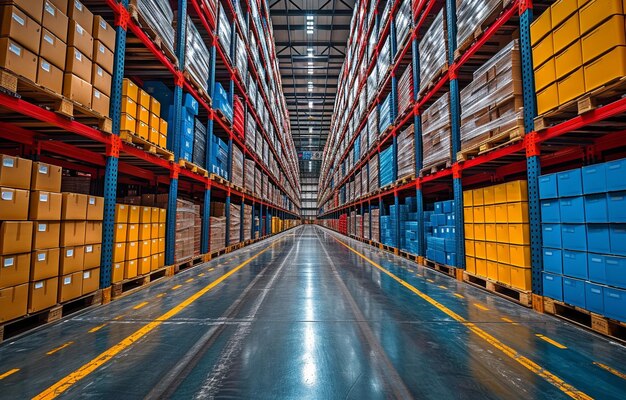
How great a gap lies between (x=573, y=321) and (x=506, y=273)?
3.00 feet

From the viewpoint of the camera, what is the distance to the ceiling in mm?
17281

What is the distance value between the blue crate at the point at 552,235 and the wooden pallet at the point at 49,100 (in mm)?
5377

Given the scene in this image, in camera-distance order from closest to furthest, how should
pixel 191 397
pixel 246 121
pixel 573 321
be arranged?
pixel 191 397
pixel 573 321
pixel 246 121

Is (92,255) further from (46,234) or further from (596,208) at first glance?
(596,208)

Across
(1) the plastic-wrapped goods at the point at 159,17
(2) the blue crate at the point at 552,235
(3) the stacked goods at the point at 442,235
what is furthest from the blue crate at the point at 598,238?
(1) the plastic-wrapped goods at the point at 159,17

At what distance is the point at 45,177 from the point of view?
2.68 m

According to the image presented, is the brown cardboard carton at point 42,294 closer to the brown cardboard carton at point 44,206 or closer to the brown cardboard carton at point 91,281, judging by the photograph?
the brown cardboard carton at point 91,281

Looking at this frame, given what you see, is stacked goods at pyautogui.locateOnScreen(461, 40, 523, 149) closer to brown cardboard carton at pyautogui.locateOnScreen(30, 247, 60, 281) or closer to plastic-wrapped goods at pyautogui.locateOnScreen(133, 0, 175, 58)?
plastic-wrapped goods at pyautogui.locateOnScreen(133, 0, 175, 58)

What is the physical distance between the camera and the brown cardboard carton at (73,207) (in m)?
2.84

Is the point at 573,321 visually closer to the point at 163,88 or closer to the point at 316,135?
the point at 163,88

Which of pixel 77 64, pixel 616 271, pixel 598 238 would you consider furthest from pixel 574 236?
pixel 77 64

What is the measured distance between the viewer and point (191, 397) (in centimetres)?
161

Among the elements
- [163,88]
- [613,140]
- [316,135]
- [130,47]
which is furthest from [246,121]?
[316,135]

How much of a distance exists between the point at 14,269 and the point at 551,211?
17.7 feet
